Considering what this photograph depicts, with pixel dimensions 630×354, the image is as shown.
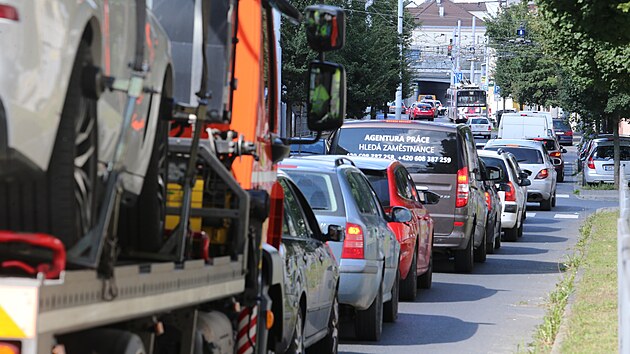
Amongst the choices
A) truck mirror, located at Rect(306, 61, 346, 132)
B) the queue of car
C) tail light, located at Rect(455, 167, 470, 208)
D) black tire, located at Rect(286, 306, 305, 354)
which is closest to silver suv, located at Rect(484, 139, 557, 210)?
the queue of car

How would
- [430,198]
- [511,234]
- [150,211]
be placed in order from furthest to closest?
[511,234] → [430,198] → [150,211]

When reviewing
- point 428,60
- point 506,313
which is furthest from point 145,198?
point 428,60

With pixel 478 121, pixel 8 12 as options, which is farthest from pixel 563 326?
pixel 478 121

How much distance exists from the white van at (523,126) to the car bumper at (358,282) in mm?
43462

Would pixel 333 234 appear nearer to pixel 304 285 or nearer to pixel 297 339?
pixel 304 285

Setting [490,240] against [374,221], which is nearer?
[374,221]

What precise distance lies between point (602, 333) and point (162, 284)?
689 centimetres

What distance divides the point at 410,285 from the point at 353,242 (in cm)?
360

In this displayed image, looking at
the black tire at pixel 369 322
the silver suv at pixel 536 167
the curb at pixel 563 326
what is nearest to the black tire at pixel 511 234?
the silver suv at pixel 536 167

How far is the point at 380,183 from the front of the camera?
15.7 metres

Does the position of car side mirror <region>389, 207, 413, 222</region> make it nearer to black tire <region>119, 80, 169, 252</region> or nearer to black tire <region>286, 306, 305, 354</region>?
black tire <region>286, 306, 305, 354</region>

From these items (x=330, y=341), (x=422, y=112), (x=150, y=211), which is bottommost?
(x=330, y=341)

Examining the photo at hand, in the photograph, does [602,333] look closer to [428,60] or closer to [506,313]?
[506,313]

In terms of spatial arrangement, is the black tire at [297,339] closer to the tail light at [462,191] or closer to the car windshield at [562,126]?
the tail light at [462,191]
